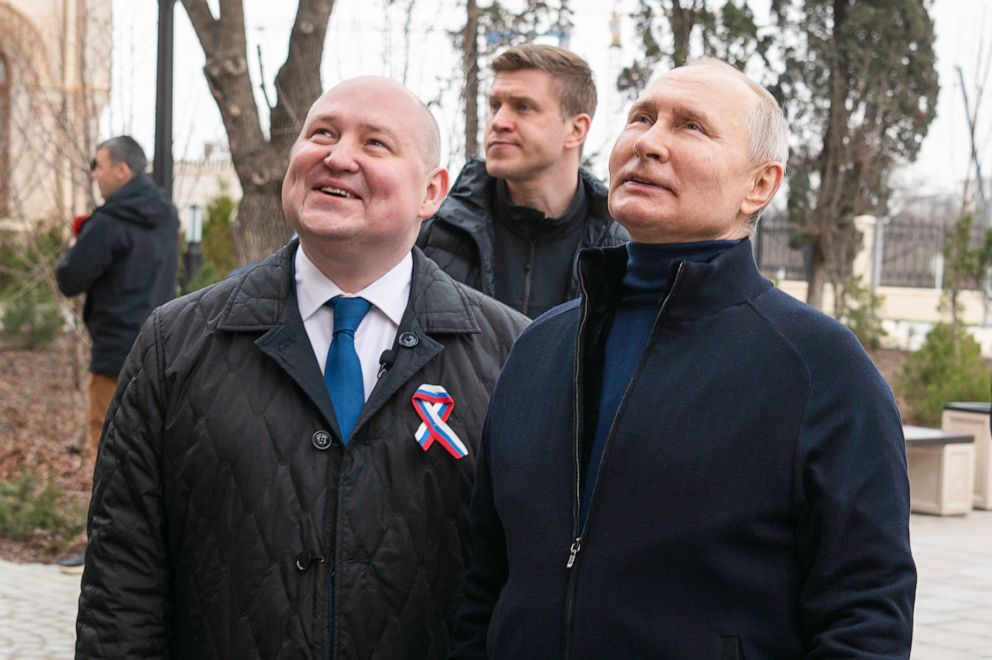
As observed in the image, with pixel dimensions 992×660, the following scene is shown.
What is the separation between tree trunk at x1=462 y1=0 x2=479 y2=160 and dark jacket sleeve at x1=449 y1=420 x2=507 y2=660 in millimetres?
6843

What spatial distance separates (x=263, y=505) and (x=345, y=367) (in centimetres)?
33

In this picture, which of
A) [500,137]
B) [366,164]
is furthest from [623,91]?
[366,164]

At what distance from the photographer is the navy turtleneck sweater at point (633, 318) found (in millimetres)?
2512

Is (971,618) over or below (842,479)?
below

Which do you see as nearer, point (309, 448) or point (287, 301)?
point (309, 448)

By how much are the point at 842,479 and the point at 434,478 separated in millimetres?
921

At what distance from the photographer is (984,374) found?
14961mm

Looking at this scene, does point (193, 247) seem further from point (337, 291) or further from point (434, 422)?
point (434, 422)

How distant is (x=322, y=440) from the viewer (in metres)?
2.82

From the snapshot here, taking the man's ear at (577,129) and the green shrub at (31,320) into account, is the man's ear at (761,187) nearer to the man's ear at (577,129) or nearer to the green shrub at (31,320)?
the man's ear at (577,129)

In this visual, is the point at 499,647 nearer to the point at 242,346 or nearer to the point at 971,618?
the point at 242,346

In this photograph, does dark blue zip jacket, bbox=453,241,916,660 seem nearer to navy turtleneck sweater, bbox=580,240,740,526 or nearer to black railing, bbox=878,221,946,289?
navy turtleneck sweater, bbox=580,240,740,526

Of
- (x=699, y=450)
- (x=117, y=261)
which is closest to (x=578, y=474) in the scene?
(x=699, y=450)

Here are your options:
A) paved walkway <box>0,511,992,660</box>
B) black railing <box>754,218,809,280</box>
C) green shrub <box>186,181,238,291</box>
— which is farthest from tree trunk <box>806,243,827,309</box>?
paved walkway <box>0,511,992,660</box>
